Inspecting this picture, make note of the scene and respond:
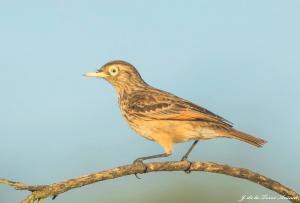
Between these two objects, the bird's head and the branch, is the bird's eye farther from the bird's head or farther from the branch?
the branch

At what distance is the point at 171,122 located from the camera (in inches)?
369

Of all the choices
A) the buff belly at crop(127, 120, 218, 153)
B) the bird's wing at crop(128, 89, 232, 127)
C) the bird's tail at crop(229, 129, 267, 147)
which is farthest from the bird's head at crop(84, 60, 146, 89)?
the bird's tail at crop(229, 129, 267, 147)

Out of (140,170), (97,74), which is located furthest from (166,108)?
(140,170)

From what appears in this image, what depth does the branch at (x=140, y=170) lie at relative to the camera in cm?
416

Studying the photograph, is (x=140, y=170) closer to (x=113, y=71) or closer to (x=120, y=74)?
(x=113, y=71)

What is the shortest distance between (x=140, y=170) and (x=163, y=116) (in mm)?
4518

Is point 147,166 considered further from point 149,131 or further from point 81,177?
point 149,131

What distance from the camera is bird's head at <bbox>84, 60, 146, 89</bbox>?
34.8ft

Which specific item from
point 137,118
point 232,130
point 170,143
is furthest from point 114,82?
point 232,130

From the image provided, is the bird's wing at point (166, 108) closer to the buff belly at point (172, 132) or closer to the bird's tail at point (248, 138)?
the buff belly at point (172, 132)

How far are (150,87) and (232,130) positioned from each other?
2890 millimetres

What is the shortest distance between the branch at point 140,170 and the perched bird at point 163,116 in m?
2.45

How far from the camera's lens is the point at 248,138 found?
789 centimetres

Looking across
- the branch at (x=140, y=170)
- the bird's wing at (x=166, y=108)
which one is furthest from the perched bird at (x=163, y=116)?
the branch at (x=140, y=170)
